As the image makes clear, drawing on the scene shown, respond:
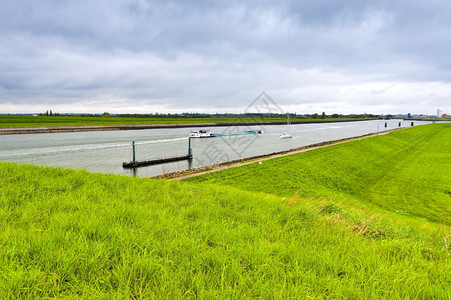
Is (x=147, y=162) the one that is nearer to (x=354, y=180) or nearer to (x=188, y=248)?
(x=354, y=180)

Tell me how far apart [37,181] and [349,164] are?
23.3 meters

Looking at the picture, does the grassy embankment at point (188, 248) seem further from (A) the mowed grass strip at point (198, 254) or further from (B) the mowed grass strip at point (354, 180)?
(B) the mowed grass strip at point (354, 180)

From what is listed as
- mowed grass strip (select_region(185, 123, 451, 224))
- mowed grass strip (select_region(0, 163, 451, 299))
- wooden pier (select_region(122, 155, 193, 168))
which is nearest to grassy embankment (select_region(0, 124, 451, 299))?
mowed grass strip (select_region(0, 163, 451, 299))

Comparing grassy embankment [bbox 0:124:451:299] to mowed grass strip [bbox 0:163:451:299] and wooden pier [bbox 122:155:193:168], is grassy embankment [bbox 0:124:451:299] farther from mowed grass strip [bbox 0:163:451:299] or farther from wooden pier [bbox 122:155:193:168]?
wooden pier [bbox 122:155:193:168]

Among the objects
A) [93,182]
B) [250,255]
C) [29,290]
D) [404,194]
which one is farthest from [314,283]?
[404,194]

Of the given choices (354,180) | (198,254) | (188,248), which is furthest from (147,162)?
(198,254)

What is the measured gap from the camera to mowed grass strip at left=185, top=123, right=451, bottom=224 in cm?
1338

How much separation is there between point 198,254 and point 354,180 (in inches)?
750

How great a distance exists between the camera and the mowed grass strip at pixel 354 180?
43.9 feet

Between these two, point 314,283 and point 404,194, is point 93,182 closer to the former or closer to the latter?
point 314,283

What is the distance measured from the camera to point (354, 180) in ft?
60.8

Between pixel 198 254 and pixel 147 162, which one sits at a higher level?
pixel 198 254

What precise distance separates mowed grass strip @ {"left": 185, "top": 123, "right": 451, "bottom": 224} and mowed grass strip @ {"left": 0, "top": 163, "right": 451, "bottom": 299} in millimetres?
6643


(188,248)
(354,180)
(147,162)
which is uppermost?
(188,248)
